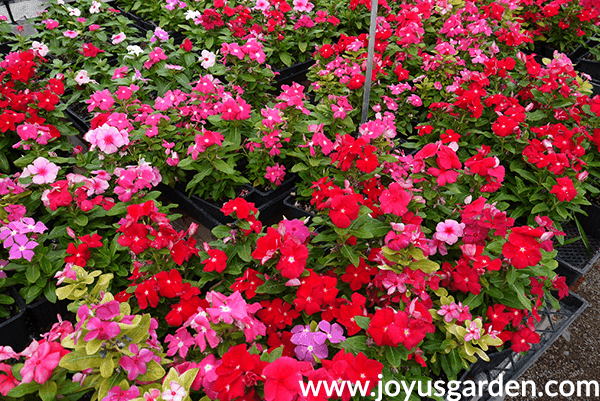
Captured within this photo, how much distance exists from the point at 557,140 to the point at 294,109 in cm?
150

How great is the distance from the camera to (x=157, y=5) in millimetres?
4082

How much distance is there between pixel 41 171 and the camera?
1.96 meters

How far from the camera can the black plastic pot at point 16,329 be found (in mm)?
1818

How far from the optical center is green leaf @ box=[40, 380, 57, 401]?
1166 millimetres

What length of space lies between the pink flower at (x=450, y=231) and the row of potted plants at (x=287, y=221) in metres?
0.05

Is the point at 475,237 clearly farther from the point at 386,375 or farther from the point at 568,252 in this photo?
the point at 568,252

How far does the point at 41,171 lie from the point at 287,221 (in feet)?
4.16

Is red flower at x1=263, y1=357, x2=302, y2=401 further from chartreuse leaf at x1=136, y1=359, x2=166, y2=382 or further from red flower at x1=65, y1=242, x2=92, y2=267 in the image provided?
red flower at x1=65, y1=242, x2=92, y2=267

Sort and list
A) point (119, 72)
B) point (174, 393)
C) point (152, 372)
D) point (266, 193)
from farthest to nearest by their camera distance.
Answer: point (119, 72) → point (266, 193) → point (152, 372) → point (174, 393)

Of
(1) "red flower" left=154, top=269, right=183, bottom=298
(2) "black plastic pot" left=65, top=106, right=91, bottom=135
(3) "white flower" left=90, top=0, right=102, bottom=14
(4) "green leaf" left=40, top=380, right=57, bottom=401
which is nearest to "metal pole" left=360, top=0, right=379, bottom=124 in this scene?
(1) "red flower" left=154, top=269, right=183, bottom=298

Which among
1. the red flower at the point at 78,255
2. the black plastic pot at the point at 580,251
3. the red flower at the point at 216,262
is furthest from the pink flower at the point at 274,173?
the black plastic pot at the point at 580,251

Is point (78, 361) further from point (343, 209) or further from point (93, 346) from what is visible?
point (343, 209)

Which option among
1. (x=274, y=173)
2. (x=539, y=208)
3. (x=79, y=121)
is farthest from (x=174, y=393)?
(x=79, y=121)

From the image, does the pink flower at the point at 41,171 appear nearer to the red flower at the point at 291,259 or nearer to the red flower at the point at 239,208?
the red flower at the point at 239,208
